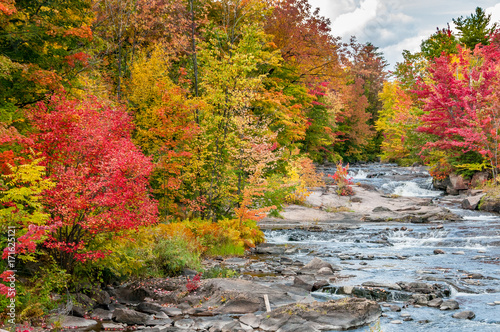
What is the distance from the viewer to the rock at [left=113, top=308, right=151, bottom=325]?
6.93 meters

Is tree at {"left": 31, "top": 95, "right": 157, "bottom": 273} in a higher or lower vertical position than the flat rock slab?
higher

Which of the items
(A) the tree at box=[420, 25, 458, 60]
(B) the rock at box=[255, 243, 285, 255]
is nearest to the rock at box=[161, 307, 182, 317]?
(B) the rock at box=[255, 243, 285, 255]

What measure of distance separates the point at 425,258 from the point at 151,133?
32.1ft

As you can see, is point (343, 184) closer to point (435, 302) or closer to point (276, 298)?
point (435, 302)

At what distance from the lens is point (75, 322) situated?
664cm

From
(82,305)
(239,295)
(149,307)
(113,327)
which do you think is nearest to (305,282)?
(239,295)

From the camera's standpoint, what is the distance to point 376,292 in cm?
861

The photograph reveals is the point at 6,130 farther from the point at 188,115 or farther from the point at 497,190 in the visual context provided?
the point at 497,190

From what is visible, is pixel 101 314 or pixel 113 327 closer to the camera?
pixel 113 327

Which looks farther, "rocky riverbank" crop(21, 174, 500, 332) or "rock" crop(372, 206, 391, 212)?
"rock" crop(372, 206, 391, 212)

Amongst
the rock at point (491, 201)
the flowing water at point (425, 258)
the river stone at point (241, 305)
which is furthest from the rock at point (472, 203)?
the river stone at point (241, 305)

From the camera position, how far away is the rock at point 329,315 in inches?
267

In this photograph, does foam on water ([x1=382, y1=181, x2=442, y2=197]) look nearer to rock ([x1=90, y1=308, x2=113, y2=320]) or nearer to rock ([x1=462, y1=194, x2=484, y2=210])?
rock ([x1=462, y1=194, x2=484, y2=210])

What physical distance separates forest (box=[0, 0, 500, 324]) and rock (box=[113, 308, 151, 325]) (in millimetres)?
1108
